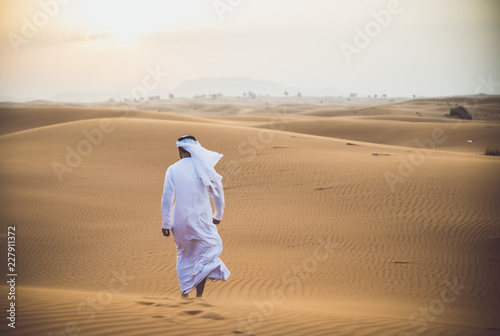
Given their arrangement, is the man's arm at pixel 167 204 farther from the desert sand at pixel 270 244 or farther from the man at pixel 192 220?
the desert sand at pixel 270 244

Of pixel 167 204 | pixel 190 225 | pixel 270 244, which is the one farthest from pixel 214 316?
pixel 270 244

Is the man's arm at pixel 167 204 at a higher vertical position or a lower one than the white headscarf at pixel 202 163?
lower

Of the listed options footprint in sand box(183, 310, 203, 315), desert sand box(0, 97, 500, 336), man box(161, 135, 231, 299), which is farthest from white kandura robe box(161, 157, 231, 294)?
footprint in sand box(183, 310, 203, 315)

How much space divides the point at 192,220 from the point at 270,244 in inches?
167

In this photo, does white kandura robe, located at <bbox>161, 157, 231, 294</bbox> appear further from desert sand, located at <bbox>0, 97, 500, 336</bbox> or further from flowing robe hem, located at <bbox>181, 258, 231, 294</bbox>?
desert sand, located at <bbox>0, 97, 500, 336</bbox>

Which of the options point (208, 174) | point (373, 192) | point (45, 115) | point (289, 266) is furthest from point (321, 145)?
point (45, 115)

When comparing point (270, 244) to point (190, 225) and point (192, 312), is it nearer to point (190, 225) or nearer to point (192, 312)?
point (190, 225)

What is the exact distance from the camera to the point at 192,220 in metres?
5.64

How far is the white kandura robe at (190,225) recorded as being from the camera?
18.5 feet

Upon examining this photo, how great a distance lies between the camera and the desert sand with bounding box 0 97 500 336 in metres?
4.55

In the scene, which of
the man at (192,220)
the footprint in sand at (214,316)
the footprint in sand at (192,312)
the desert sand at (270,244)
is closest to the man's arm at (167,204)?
the man at (192,220)

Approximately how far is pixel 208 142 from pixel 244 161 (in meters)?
3.82

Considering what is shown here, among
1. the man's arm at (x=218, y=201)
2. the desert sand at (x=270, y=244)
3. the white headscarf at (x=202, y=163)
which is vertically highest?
the white headscarf at (x=202, y=163)

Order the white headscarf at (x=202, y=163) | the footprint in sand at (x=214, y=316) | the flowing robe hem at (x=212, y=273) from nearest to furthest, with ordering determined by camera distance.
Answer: the footprint in sand at (x=214, y=316) < the flowing robe hem at (x=212, y=273) < the white headscarf at (x=202, y=163)
